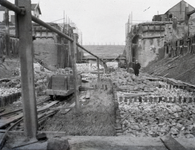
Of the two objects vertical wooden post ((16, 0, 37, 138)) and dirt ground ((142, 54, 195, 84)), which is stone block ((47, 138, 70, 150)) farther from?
dirt ground ((142, 54, 195, 84))

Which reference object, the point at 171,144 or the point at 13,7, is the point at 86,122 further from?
the point at 13,7

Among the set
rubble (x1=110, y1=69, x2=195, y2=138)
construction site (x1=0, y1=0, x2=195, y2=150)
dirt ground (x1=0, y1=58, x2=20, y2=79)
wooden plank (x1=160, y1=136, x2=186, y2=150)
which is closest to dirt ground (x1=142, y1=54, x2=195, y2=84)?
construction site (x1=0, y1=0, x2=195, y2=150)

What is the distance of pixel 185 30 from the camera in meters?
31.7

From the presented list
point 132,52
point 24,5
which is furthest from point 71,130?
point 132,52

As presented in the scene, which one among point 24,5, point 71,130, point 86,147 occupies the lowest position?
point 71,130

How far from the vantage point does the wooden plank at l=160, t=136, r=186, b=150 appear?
224 centimetres

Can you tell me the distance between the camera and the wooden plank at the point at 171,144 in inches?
88.4

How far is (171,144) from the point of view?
237 cm

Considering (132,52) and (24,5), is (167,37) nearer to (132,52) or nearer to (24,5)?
(132,52)

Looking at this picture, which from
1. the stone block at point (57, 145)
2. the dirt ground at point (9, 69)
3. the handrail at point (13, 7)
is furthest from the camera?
the dirt ground at point (9, 69)

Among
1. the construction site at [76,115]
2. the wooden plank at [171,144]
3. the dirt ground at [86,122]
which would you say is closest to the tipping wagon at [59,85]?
the construction site at [76,115]

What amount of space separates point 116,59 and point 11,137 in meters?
44.4

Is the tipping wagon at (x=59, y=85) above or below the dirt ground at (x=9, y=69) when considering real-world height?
below

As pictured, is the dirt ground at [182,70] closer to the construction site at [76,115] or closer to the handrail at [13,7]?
the construction site at [76,115]
